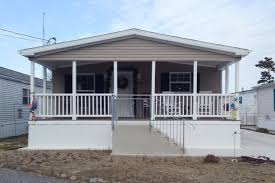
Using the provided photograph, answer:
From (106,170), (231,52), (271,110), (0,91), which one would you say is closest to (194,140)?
(231,52)

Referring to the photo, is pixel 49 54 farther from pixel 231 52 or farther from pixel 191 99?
pixel 231 52

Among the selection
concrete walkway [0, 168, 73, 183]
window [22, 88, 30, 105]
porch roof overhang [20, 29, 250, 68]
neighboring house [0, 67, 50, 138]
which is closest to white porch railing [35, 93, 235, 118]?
porch roof overhang [20, 29, 250, 68]

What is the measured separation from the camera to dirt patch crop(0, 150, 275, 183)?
918cm

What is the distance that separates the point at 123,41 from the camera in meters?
16.0

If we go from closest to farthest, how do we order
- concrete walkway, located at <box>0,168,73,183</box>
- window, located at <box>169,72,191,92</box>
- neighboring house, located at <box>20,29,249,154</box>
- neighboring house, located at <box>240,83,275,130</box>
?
concrete walkway, located at <box>0,168,73,183</box> → neighboring house, located at <box>20,29,249,154</box> → window, located at <box>169,72,191,92</box> → neighboring house, located at <box>240,83,275,130</box>

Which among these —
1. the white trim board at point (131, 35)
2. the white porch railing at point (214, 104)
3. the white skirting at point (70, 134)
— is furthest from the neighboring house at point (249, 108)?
the white skirting at point (70, 134)

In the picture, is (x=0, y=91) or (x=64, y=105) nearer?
(x=64, y=105)

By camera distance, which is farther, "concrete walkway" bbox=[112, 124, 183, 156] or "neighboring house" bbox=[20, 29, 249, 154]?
"neighboring house" bbox=[20, 29, 249, 154]

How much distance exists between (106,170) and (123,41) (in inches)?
279

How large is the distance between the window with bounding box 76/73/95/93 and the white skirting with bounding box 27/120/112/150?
3.51 m

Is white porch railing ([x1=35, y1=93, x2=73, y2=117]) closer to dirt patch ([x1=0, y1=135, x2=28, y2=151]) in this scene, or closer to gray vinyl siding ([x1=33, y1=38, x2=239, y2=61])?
gray vinyl siding ([x1=33, y1=38, x2=239, y2=61])

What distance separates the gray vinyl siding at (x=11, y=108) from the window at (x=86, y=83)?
6.86m

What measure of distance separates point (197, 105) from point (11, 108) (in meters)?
13.7

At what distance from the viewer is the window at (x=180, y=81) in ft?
60.2
